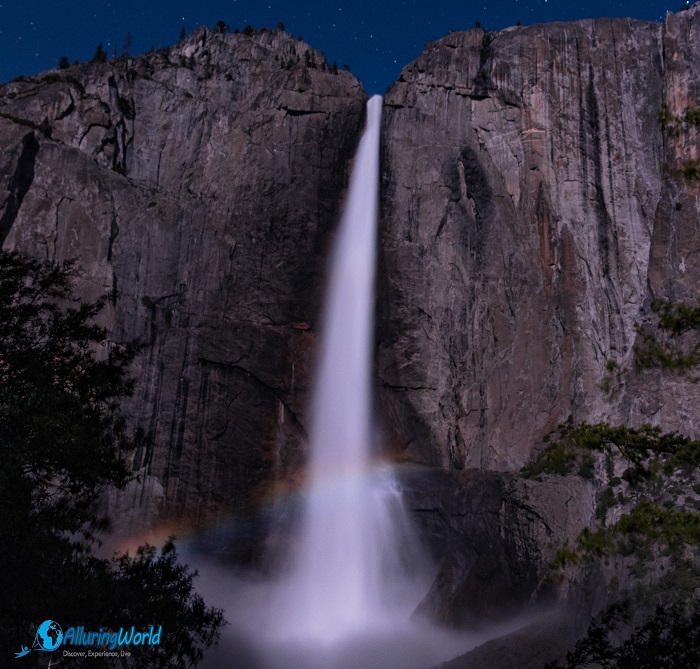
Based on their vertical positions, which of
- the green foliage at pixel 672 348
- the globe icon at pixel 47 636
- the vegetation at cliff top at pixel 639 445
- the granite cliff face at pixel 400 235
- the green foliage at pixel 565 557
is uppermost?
the granite cliff face at pixel 400 235

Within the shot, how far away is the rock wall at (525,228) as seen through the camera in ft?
125

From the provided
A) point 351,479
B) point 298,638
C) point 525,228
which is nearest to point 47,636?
point 298,638

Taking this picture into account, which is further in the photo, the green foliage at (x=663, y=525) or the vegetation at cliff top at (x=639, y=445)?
the vegetation at cliff top at (x=639, y=445)

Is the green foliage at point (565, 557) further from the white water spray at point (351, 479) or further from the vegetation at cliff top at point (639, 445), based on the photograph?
the white water spray at point (351, 479)

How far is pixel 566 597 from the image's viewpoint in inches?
1188

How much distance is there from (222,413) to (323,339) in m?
6.48

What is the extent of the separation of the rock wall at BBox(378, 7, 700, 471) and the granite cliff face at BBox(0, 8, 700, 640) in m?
0.11

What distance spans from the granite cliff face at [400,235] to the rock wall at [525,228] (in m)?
0.11

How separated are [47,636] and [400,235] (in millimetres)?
31300

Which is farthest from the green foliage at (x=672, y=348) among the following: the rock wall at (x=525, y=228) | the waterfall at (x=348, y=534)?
the rock wall at (x=525, y=228)

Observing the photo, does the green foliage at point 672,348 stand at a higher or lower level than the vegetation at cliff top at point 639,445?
higher

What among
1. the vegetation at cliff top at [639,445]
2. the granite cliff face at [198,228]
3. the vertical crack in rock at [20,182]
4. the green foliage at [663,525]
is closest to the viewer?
the green foliage at [663,525]

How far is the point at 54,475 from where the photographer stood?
562 inches

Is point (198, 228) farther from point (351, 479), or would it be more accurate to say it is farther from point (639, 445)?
point (639, 445)
